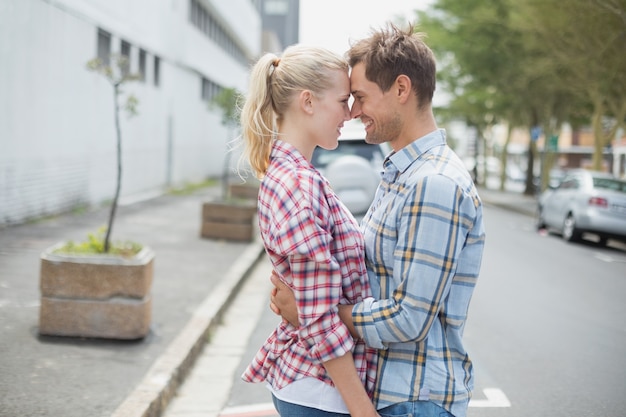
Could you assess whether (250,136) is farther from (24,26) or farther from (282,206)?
(24,26)

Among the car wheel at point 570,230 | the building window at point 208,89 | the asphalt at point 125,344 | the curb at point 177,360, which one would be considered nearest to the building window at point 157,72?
the building window at point 208,89

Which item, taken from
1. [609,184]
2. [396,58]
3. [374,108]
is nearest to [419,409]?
[374,108]

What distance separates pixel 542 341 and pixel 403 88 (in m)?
5.44

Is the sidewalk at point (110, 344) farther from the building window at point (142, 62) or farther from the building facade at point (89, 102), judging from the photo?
the building window at point (142, 62)

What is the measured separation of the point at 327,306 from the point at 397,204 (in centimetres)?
33

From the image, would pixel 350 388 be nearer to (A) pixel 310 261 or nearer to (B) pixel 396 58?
(A) pixel 310 261

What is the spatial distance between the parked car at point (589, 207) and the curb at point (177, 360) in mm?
9678

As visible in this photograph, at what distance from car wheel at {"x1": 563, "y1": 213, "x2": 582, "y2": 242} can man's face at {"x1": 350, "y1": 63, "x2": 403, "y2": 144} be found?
15.0 metres

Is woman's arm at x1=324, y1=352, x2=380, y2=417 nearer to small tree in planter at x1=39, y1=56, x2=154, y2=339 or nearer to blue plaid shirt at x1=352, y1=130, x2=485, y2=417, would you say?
blue plaid shirt at x1=352, y1=130, x2=485, y2=417

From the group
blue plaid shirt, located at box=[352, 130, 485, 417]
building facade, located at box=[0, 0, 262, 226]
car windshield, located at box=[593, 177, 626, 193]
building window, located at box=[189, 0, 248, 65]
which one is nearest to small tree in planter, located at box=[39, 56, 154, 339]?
building facade, located at box=[0, 0, 262, 226]

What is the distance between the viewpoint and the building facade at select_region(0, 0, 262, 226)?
11945 millimetres

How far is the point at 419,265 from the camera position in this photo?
1932 mm

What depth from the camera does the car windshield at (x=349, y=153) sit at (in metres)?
10.3

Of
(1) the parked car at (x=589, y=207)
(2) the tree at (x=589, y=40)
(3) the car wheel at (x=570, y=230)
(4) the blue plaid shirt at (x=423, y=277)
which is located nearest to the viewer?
(4) the blue plaid shirt at (x=423, y=277)
